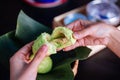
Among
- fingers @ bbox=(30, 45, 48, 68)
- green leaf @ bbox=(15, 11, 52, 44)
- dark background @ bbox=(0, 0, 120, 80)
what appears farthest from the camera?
dark background @ bbox=(0, 0, 120, 80)

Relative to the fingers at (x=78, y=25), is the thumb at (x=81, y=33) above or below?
below

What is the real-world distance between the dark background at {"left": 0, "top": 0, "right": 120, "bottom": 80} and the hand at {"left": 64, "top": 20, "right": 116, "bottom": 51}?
90 millimetres

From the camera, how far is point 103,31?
599 mm

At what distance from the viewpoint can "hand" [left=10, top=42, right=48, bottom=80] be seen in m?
0.43

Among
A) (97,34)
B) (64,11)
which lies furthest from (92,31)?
(64,11)

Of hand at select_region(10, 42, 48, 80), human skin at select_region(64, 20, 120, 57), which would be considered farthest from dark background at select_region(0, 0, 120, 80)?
hand at select_region(10, 42, 48, 80)

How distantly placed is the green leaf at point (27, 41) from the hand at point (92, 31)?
4 cm

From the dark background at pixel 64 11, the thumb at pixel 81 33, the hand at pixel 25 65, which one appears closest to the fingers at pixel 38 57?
the hand at pixel 25 65

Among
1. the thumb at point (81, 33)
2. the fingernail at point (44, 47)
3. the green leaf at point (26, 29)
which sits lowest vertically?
the fingernail at point (44, 47)

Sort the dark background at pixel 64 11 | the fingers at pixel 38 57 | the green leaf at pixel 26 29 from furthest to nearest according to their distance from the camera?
1. the dark background at pixel 64 11
2. the green leaf at pixel 26 29
3. the fingers at pixel 38 57

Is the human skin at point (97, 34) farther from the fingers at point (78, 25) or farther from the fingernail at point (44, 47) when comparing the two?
the fingernail at point (44, 47)

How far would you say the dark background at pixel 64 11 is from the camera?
0.66 metres

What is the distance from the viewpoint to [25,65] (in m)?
0.46

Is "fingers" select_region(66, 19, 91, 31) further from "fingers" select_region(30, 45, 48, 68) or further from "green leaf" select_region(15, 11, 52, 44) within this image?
"fingers" select_region(30, 45, 48, 68)
